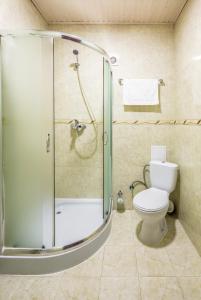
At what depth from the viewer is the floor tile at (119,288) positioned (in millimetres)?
1215

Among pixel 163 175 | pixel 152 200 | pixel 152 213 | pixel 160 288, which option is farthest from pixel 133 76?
pixel 160 288

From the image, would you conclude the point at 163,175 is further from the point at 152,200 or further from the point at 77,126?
the point at 77,126

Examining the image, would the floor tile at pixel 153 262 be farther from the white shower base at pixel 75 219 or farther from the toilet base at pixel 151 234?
the white shower base at pixel 75 219

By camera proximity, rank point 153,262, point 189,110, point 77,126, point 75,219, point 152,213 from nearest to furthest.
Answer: point 153,262 → point 152,213 → point 189,110 → point 75,219 → point 77,126

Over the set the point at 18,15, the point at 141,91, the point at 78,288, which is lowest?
the point at 78,288

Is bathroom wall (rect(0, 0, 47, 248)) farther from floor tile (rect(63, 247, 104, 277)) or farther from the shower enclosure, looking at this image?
floor tile (rect(63, 247, 104, 277))

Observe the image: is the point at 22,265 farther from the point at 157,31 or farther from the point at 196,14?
the point at 157,31

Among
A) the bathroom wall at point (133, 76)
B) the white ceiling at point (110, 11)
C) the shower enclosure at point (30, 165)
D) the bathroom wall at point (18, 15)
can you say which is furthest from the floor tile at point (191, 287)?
the white ceiling at point (110, 11)

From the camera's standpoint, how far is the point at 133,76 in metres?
2.27

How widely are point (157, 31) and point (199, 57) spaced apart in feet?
2.93

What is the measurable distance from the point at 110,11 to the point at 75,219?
7.41 ft

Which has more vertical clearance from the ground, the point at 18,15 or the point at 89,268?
the point at 18,15

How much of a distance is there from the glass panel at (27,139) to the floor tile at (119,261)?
1.58 ft

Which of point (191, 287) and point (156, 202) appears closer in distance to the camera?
point (191, 287)
